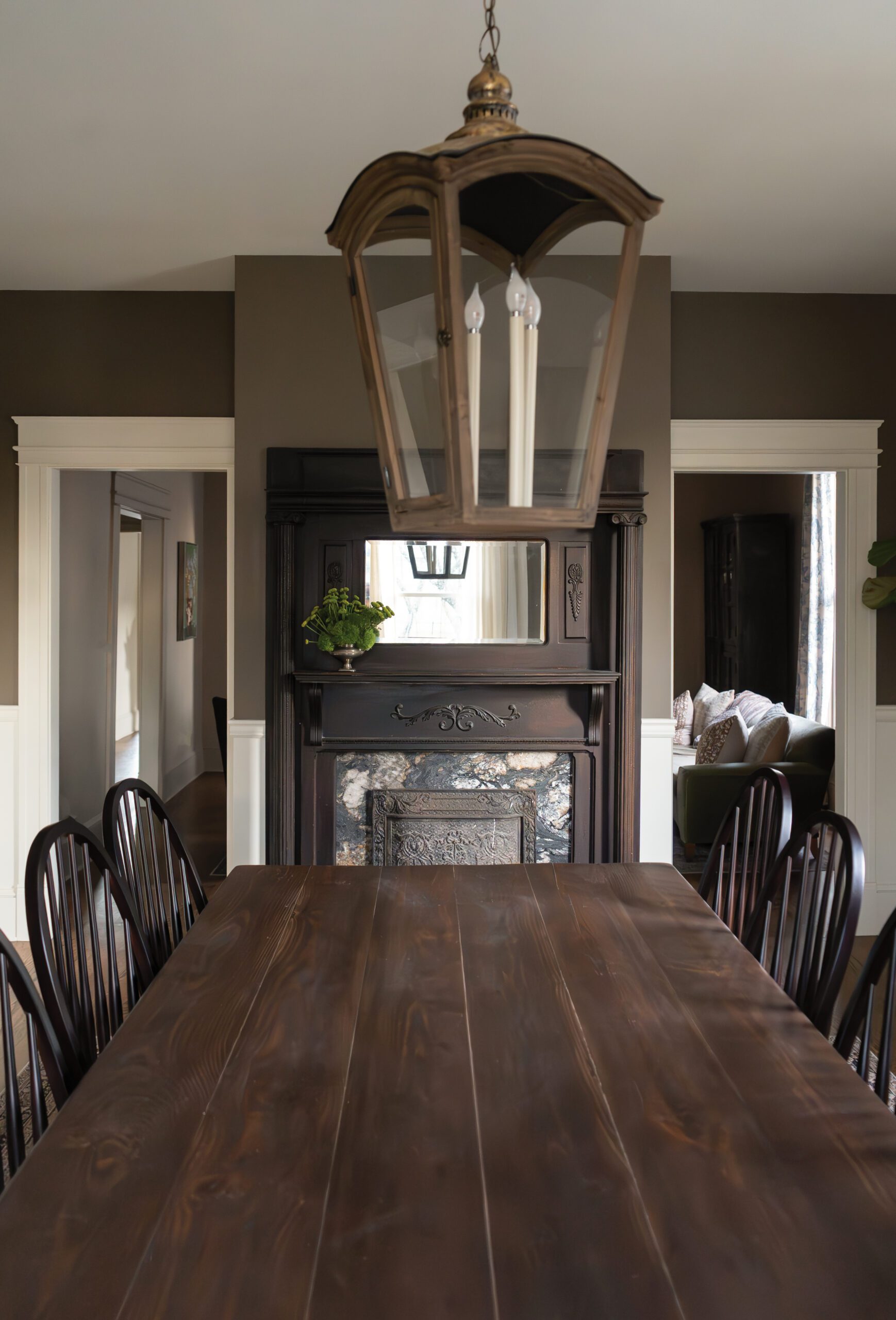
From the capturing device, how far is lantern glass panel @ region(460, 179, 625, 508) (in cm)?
100

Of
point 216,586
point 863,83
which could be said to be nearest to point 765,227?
point 863,83

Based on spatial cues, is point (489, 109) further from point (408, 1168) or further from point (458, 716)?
point (458, 716)

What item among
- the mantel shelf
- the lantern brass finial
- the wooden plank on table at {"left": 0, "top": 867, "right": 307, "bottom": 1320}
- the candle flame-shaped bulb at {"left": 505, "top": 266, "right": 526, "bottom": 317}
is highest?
the lantern brass finial

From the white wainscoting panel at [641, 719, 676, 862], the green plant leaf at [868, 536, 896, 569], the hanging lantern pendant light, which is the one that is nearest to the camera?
the hanging lantern pendant light

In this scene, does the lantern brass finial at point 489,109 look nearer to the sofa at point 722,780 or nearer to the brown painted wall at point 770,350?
the brown painted wall at point 770,350

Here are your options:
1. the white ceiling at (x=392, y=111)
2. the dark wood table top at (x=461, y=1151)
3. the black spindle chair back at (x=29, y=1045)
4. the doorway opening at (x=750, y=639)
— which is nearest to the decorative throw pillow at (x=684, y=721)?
the doorway opening at (x=750, y=639)

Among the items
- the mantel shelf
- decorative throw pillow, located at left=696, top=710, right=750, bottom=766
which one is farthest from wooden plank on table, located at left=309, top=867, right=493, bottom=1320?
decorative throw pillow, located at left=696, top=710, right=750, bottom=766

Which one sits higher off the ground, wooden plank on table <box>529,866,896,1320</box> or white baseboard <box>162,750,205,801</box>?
wooden plank on table <box>529,866,896,1320</box>

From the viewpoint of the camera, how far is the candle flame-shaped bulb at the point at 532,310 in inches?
39.6

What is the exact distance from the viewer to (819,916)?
1.80 meters

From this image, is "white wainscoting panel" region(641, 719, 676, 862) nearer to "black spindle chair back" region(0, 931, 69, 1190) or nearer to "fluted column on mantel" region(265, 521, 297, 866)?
"fluted column on mantel" region(265, 521, 297, 866)

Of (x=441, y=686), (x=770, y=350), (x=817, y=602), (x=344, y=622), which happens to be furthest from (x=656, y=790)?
(x=817, y=602)

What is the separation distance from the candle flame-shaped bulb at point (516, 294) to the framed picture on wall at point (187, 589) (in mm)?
6258

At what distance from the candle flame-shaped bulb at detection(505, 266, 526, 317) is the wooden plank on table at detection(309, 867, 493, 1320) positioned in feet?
3.03
